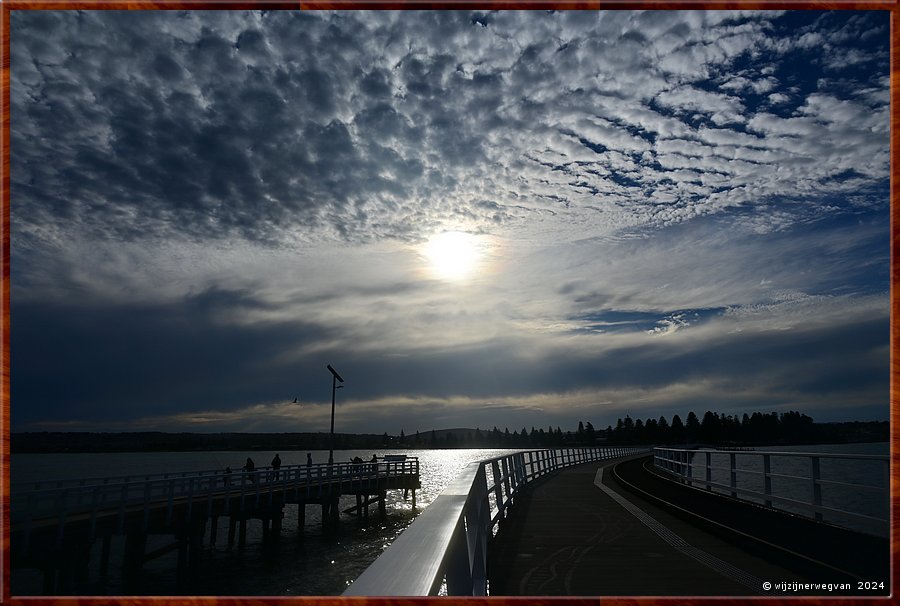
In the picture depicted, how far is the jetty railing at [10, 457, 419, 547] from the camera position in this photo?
19.3 m

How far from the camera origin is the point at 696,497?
15.3 meters

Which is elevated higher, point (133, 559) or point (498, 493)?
point (498, 493)

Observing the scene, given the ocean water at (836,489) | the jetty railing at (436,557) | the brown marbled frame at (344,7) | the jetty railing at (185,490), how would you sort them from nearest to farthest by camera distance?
the jetty railing at (436,557), the brown marbled frame at (344,7), the ocean water at (836,489), the jetty railing at (185,490)

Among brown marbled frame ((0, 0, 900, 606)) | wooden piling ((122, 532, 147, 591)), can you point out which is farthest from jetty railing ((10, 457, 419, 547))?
brown marbled frame ((0, 0, 900, 606))

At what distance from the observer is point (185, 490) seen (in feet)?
96.8

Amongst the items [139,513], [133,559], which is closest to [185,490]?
[133,559]

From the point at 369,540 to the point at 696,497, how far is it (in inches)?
1194

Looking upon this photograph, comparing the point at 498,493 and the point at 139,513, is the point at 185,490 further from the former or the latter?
the point at 498,493

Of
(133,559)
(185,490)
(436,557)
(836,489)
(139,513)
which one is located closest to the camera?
(436,557)

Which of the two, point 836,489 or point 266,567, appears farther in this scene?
point 836,489

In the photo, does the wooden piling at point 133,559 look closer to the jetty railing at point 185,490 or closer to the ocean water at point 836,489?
the jetty railing at point 185,490

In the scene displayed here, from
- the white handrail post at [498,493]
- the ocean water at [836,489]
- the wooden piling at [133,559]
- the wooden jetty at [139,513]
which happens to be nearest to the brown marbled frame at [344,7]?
the ocean water at [836,489]

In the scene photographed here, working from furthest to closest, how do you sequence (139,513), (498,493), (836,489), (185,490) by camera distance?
(836,489), (185,490), (139,513), (498,493)

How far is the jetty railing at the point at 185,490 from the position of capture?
759 inches
